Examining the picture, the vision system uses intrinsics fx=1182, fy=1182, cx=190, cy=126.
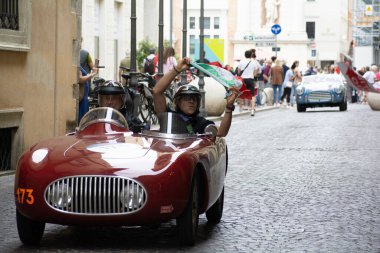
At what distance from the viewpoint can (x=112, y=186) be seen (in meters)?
8.00

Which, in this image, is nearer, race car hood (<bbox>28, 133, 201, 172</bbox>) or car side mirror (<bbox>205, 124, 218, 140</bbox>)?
race car hood (<bbox>28, 133, 201, 172</bbox>)

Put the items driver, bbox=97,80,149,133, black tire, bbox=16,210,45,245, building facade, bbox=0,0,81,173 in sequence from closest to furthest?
black tire, bbox=16,210,45,245 → driver, bbox=97,80,149,133 → building facade, bbox=0,0,81,173

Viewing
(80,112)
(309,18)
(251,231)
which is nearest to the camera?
(251,231)

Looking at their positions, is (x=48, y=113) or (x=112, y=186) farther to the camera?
(x=48, y=113)

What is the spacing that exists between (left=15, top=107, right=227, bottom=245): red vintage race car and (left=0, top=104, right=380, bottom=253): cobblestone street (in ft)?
0.87

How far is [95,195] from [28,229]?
2.27 feet

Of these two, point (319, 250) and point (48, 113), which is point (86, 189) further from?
point (48, 113)

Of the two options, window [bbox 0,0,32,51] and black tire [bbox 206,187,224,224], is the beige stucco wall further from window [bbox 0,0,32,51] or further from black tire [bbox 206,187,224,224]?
black tire [bbox 206,187,224,224]

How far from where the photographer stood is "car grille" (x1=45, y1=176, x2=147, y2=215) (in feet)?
26.1

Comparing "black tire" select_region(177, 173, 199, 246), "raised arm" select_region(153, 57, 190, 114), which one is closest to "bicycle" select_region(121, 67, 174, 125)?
"raised arm" select_region(153, 57, 190, 114)

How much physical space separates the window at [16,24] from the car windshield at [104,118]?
18.1 feet

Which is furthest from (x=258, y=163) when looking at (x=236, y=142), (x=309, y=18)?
(x=309, y=18)

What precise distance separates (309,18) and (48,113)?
100 m

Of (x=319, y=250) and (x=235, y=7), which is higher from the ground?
(x=235, y=7)
